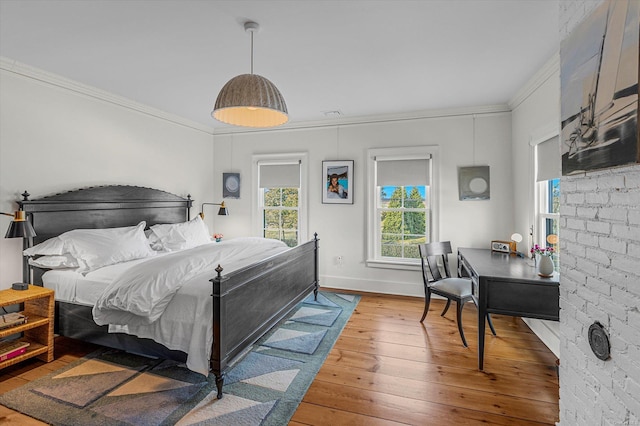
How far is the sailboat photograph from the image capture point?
1213mm

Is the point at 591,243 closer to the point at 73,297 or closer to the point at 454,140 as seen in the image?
the point at 454,140

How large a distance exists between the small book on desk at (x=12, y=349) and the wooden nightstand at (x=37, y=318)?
0.03m

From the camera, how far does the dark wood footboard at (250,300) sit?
2189 mm

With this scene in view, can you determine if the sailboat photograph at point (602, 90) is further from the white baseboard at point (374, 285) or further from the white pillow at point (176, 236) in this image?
the white pillow at point (176, 236)

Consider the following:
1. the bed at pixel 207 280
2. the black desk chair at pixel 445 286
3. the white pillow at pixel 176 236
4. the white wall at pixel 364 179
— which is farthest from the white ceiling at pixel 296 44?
the black desk chair at pixel 445 286

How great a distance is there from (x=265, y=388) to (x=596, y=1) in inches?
114

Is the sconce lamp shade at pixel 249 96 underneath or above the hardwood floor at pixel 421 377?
above

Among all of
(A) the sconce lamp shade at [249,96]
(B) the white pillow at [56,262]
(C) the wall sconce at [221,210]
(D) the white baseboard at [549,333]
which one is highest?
(A) the sconce lamp shade at [249,96]

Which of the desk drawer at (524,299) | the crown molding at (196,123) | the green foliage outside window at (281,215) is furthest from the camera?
the green foliage outside window at (281,215)

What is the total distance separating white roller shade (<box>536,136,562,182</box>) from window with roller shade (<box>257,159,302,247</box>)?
3072mm

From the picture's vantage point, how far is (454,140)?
170 inches

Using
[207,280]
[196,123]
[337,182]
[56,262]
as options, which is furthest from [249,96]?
[196,123]

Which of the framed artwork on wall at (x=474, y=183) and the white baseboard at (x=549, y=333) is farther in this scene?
the framed artwork on wall at (x=474, y=183)

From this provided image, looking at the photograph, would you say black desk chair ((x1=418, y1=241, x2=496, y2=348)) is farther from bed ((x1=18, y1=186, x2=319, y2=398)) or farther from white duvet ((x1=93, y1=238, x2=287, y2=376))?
white duvet ((x1=93, y1=238, x2=287, y2=376))
